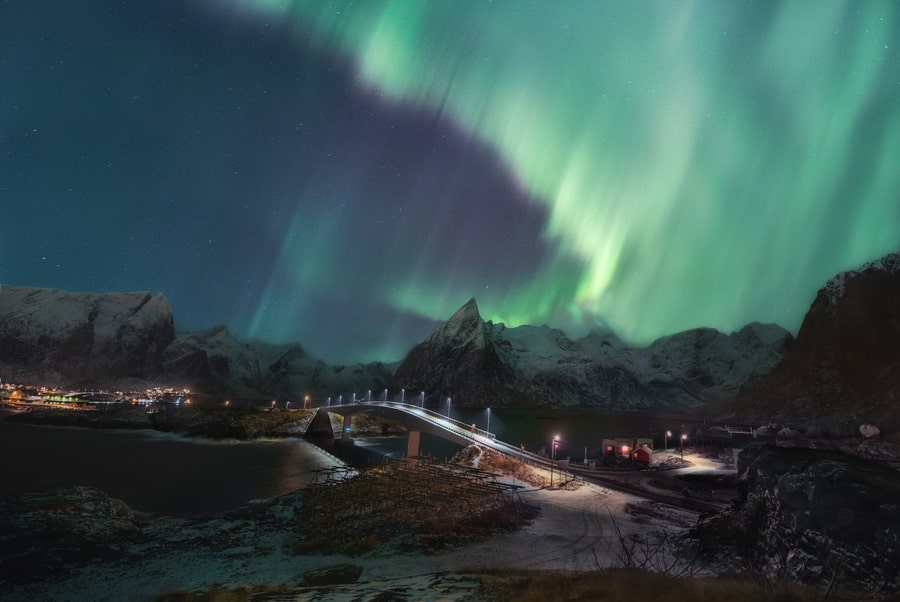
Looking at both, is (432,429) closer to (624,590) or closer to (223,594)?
(223,594)

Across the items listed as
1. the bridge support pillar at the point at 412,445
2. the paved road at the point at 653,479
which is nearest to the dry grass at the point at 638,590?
the paved road at the point at 653,479

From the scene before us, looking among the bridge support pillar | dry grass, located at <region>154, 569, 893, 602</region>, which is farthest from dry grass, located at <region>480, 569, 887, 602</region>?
the bridge support pillar

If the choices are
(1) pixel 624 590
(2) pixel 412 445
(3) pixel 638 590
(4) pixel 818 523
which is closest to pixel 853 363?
(2) pixel 412 445

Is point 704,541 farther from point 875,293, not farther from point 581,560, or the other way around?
point 875,293

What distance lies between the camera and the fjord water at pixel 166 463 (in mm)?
48094

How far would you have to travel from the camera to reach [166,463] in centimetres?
7006

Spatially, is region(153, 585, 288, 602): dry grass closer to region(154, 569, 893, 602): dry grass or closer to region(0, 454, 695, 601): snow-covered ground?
region(154, 569, 893, 602): dry grass

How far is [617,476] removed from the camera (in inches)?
2080

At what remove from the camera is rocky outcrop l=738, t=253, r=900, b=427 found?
6491 inches

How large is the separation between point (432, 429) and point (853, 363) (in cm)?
19769

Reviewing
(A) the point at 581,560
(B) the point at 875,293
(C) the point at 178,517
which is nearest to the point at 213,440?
(C) the point at 178,517

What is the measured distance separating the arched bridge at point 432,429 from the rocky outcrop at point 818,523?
37.2 metres

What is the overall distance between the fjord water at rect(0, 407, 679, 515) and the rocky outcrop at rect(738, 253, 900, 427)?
13019 centimetres

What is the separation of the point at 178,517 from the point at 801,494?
4569 cm
